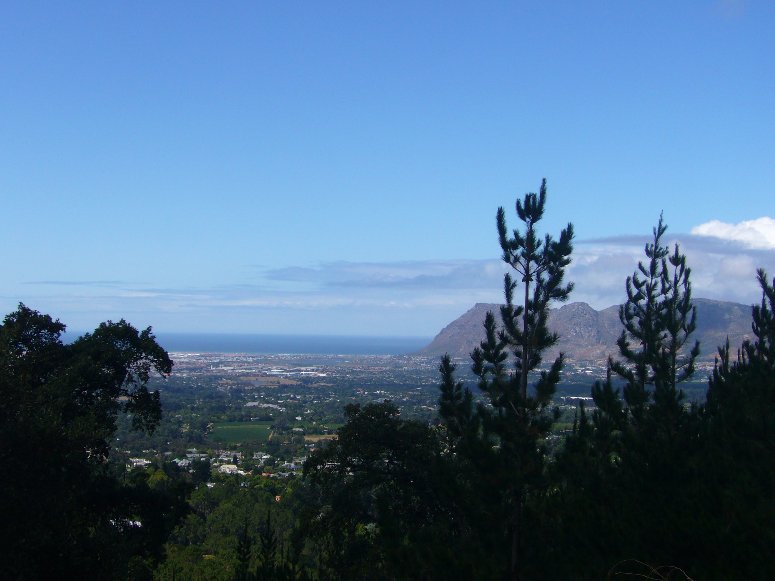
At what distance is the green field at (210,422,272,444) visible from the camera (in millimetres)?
59056

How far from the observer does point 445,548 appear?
1003 cm

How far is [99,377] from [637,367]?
14.7 meters

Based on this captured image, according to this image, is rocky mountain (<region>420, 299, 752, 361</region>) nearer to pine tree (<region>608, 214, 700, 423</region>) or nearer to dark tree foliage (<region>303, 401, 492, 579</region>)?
pine tree (<region>608, 214, 700, 423</region>)

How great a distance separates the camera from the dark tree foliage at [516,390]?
467 inches

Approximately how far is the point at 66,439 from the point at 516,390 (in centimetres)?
696

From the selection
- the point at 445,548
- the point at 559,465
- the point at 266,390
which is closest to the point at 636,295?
the point at 559,465

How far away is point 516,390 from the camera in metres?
12.3

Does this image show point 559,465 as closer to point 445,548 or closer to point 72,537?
point 445,548

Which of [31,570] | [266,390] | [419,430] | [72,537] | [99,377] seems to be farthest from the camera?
[266,390]

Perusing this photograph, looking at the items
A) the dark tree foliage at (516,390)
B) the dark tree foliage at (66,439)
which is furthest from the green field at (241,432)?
the dark tree foliage at (516,390)

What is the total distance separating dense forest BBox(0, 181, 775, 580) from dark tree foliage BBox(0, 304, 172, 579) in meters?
0.03

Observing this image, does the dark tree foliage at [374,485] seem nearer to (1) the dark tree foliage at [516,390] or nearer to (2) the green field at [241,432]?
(1) the dark tree foliage at [516,390]

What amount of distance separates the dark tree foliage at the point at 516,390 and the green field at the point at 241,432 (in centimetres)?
4709

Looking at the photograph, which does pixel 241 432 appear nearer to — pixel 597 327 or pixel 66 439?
→ pixel 66 439
